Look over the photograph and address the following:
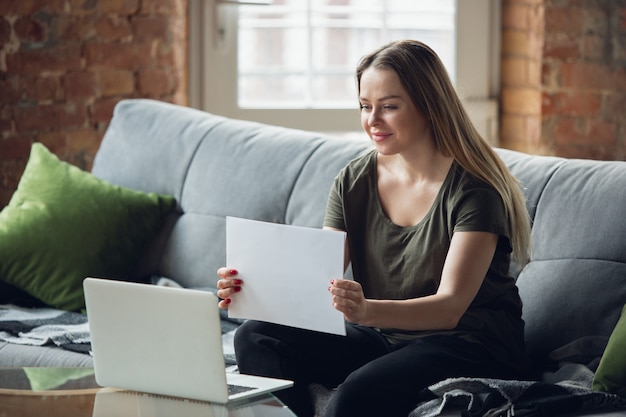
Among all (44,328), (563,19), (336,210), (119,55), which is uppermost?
(563,19)

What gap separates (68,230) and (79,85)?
0.90m

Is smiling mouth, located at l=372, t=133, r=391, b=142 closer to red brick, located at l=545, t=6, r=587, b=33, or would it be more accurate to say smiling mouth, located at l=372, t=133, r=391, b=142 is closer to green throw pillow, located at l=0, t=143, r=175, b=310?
green throw pillow, located at l=0, t=143, r=175, b=310

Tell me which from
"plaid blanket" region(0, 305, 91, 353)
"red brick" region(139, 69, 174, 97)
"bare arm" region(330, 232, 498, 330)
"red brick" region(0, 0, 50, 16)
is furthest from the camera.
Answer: "red brick" region(139, 69, 174, 97)

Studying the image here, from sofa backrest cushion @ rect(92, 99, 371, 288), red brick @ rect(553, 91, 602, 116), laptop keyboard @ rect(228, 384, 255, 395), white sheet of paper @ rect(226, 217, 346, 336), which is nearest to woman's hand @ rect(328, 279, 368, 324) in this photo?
white sheet of paper @ rect(226, 217, 346, 336)

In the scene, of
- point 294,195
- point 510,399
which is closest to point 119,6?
point 294,195

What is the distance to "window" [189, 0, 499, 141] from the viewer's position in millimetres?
3740

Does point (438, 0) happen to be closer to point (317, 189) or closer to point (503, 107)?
point (503, 107)

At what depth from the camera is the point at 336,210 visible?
219 cm

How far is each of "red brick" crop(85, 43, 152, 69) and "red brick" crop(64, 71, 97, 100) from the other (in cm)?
4

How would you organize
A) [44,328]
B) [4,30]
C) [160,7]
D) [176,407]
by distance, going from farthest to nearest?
[160,7], [4,30], [44,328], [176,407]

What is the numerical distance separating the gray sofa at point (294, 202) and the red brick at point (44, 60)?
0.43 metres

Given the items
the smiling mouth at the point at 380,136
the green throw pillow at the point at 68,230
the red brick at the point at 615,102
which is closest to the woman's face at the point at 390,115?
the smiling mouth at the point at 380,136

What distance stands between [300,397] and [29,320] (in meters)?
0.88

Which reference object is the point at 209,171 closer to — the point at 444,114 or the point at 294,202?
the point at 294,202
